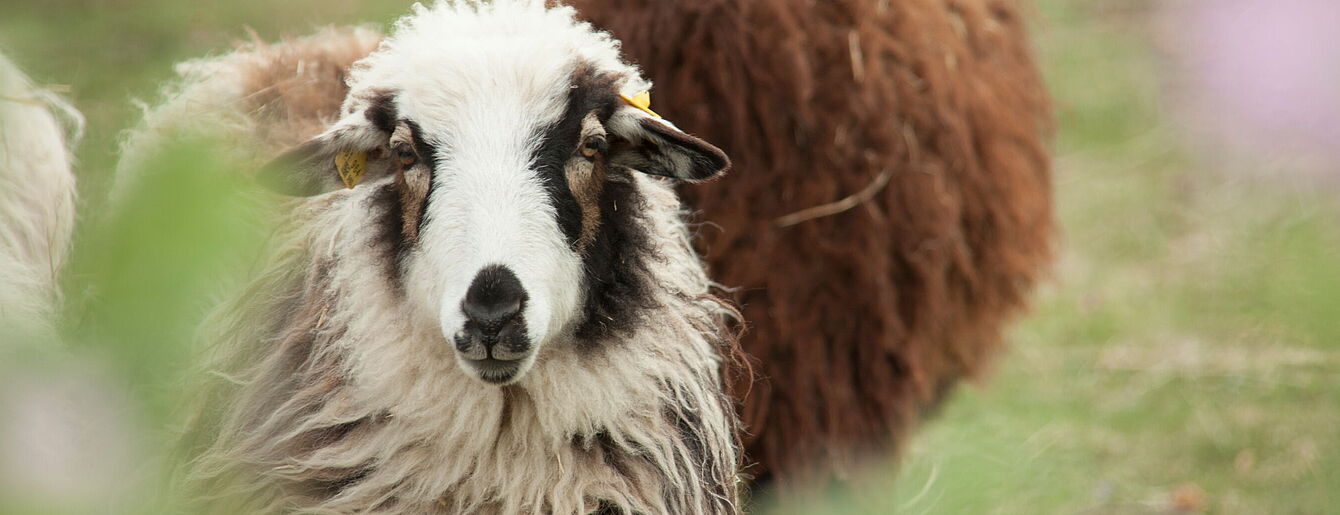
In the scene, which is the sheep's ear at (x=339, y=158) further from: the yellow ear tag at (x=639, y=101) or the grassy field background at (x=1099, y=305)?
the yellow ear tag at (x=639, y=101)

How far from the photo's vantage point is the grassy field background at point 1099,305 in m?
0.54

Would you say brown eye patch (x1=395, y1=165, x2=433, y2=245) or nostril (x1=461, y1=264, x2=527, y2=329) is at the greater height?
brown eye patch (x1=395, y1=165, x2=433, y2=245)

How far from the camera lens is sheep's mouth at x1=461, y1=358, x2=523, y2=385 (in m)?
2.11

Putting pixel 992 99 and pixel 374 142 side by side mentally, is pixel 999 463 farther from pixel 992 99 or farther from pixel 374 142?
pixel 992 99

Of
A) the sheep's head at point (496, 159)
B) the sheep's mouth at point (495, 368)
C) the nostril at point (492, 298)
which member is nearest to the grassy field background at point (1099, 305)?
the sheep's head at point (496, 159)

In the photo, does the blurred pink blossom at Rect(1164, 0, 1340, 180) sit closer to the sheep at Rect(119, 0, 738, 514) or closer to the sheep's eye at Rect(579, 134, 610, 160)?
the sheep at Rect(119, 0, 738, 514)

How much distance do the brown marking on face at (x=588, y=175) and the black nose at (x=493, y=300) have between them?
265 millimetres

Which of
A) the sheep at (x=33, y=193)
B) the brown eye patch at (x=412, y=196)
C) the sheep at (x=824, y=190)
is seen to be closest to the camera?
the brown eye patch at (x=412, y=196)

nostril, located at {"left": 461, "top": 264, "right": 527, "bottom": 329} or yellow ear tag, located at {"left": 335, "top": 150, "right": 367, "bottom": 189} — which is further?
yellow ear tag, located at {"left": 335, "top": 150, "right": 367, "bottom": 189}

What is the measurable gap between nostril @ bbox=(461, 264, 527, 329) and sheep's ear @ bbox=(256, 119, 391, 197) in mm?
497

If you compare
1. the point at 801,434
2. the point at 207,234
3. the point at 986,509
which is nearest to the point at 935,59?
the point at 801,434

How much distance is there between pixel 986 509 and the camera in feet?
3.25

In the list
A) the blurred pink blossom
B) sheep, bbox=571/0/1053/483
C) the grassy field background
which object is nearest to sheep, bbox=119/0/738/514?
the grassy field background

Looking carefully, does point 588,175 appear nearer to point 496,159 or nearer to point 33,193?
point 496,159
